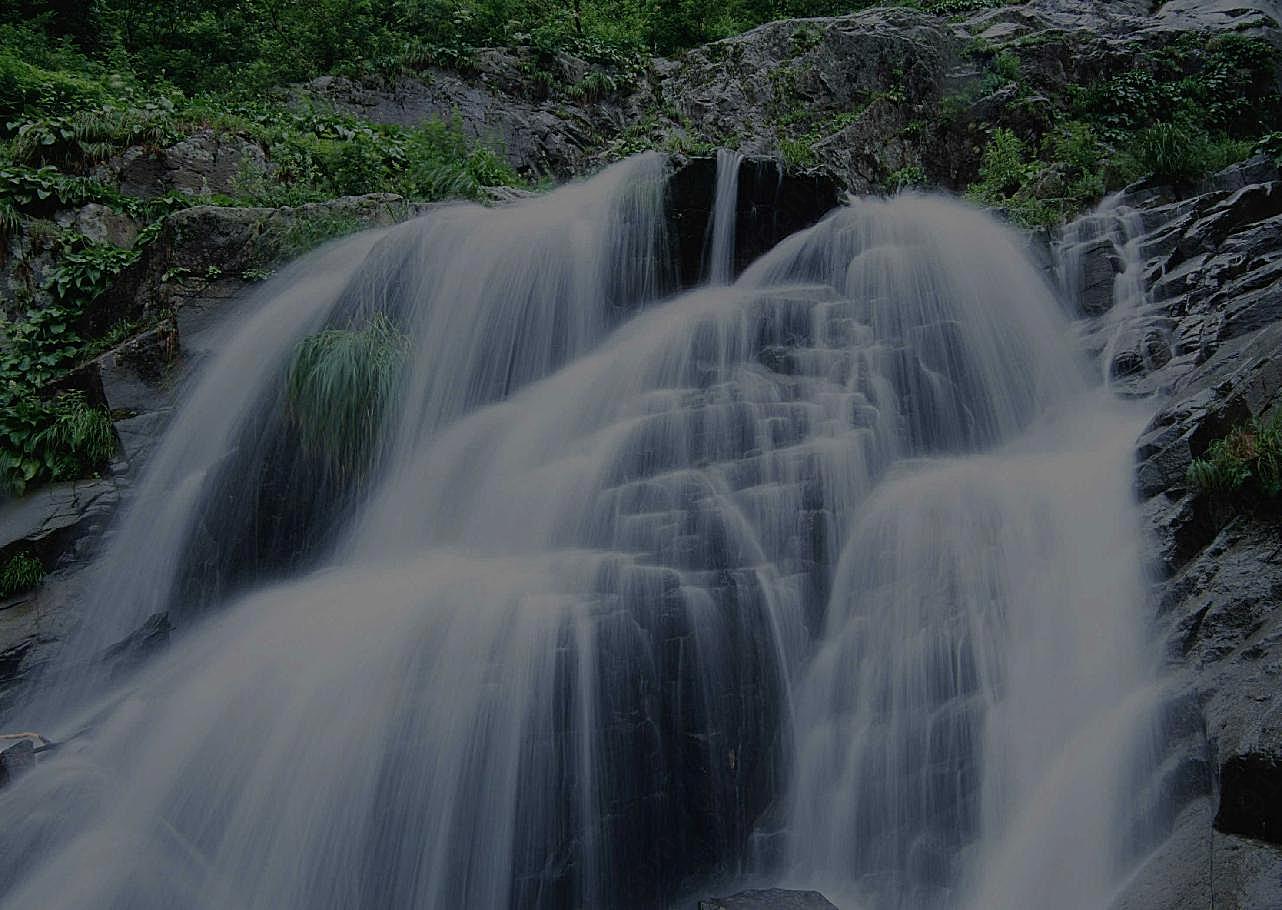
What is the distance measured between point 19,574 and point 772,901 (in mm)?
6705

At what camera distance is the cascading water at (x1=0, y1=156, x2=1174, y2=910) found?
444cm

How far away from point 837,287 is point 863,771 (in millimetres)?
5725

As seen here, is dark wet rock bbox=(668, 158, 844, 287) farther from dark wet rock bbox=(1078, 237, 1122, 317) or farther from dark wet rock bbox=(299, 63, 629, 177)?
dark wet rock bbox=(299, 63, 629, 177)

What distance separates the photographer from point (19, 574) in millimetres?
7020

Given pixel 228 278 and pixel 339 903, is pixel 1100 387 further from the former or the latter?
pixel 228 278

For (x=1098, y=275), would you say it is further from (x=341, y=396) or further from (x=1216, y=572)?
(x=341, y=396)

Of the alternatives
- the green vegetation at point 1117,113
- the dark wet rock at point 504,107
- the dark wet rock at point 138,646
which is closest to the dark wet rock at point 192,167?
the dark wet rock at point 504,107

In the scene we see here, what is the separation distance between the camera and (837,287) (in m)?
9.14

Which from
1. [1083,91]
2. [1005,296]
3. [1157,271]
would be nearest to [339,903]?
[1005,296]

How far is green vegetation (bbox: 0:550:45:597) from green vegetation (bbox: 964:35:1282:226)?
11785mm

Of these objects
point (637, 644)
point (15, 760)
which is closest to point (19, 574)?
point (15, 760)

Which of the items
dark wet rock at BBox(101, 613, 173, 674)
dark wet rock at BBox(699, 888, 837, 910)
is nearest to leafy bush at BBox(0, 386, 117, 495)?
dark wet rock at BBox(101, 613, 173, 674)

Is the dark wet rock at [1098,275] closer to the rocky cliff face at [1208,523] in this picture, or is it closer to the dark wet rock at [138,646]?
the rocky cliff face at [1208,523]

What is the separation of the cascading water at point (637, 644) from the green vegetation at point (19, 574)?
0.58 meters
